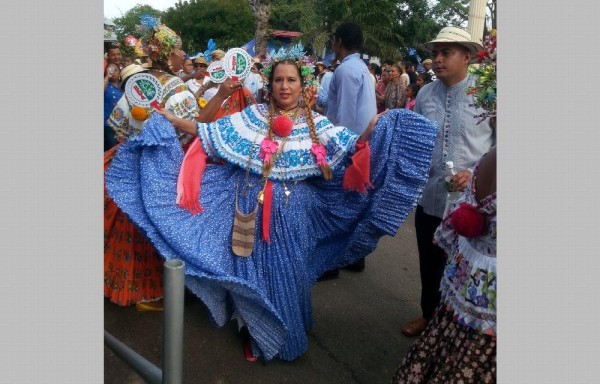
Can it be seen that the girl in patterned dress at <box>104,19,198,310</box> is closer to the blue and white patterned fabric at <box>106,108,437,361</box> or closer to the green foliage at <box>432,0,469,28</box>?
the blue and white patterned fabric at <box>106,108,437,361</box>

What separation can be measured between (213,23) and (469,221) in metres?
30.5

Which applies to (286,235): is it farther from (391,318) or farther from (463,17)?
(463,17)

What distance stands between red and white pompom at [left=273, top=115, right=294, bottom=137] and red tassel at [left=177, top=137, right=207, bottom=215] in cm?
48

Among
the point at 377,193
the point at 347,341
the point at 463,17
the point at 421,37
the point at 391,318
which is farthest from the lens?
the point at 463,17

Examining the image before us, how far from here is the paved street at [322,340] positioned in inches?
115

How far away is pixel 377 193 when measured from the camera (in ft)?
9.16

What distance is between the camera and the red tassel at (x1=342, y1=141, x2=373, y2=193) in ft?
8.97

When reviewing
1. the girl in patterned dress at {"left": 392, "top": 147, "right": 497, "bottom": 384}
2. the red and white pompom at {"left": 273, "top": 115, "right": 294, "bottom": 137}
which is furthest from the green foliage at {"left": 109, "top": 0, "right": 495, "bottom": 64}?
the girl in patterned dress at {"left": 392, "top": 147, "right": 497, "bottom": 384}

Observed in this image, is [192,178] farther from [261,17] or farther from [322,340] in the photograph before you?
[261,17]

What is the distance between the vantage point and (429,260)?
3.19 meters

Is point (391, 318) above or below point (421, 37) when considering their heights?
below

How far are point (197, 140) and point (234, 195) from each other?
41 cm

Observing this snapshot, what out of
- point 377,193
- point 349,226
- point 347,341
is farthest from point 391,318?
point 377,193

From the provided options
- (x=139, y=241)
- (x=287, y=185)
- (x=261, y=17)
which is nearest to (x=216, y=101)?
(x=287, y=185)
